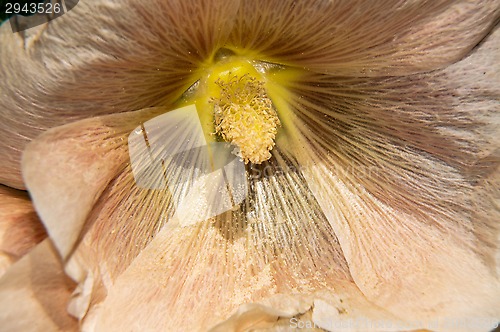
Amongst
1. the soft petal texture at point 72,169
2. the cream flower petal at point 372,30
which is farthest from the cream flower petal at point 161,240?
the cream flower petal at point 372,30

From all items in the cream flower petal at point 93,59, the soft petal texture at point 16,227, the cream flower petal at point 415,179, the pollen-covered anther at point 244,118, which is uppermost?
the cream flower petal at point 93,59

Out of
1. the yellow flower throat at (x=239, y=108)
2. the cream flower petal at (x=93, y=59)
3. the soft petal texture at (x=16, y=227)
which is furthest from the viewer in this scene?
the yellow flower throat at (x=239, y=108)

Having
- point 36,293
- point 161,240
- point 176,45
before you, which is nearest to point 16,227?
point 36,293

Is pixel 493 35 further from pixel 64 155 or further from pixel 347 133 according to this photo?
pixel 64 155

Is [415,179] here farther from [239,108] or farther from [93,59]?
[93,59]

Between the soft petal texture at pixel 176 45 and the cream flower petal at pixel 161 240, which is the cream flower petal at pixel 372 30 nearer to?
the soft petal texture at pixel 176 45

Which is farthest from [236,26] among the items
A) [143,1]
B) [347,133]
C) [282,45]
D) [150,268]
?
[150,268]
